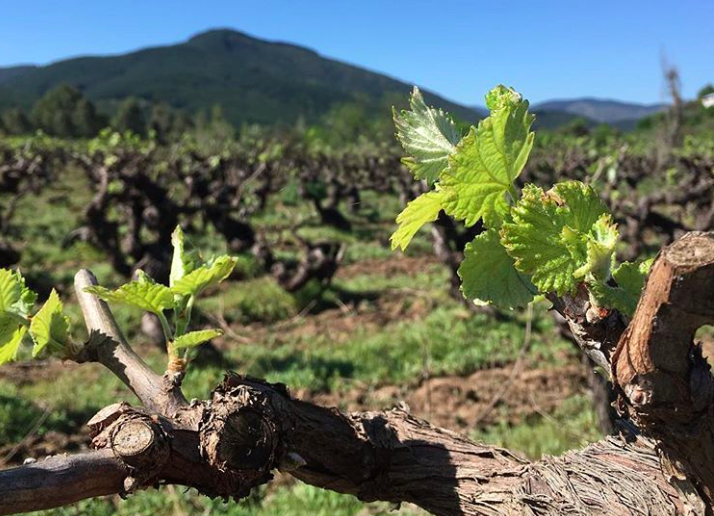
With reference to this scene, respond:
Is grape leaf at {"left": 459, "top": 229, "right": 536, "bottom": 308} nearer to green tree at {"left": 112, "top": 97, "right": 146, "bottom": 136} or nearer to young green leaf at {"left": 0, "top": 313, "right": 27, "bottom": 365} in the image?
young green leaf at {"left": 0, "top": 313, "right": 27, "bottom": 365}

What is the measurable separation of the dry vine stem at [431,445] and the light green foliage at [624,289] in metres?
0.04

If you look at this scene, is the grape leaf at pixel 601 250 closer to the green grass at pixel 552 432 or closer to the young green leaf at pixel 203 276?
the young green leaf at pixel 203 276

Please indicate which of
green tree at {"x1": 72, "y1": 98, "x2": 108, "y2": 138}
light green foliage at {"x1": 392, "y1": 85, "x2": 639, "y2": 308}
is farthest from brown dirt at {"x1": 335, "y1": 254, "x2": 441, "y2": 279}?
green tree at {"x1": 72, "y1": 98, "x2": 108, "y2": 138}

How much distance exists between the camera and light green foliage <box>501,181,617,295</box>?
3.41 ft

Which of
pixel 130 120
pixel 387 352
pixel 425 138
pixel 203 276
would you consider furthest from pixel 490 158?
pixel 130 120

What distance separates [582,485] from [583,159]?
17.4 meters

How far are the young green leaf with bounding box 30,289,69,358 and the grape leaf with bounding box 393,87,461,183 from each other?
35.2 inches

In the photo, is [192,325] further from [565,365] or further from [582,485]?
[582,485]

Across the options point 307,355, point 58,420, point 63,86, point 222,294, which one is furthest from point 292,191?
point 63,86

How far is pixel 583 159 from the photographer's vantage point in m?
17.4

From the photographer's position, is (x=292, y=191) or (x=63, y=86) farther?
(x=63, y=86)

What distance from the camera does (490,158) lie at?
1028 mm

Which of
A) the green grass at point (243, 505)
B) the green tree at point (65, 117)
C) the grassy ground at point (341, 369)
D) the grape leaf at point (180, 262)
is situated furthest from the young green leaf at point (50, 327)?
the green tree at point (65, 117)

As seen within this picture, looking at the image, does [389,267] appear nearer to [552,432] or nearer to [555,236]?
[552,432]
